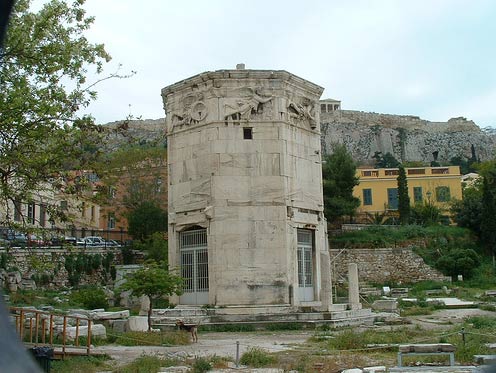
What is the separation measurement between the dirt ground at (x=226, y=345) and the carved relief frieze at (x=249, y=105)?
7.43 meters

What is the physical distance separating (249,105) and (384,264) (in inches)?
917

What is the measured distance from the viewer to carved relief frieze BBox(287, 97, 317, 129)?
854 inches

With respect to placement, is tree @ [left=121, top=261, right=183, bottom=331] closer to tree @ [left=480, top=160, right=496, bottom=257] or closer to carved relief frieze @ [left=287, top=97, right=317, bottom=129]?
carved relief frieze @ [left=287, top=97, right=317, bottom=129]

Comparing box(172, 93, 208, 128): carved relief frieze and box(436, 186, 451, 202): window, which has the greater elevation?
box(436, 186, 451, 202): window

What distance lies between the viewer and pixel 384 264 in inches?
1608

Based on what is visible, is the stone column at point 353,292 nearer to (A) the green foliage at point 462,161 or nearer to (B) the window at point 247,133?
(B) the window at point 247,133

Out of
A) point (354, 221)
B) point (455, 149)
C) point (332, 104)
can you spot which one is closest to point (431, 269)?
point (354, 221)

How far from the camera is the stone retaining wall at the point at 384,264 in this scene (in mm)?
40188

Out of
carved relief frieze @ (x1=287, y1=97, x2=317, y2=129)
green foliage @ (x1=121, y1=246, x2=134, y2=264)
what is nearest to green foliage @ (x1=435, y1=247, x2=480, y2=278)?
carved relief frieze @ (x1=287, y1=97, x2=317, y2=129)

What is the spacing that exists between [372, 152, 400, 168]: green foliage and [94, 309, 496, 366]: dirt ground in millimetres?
82195

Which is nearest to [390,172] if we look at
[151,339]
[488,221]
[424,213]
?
[424,213]

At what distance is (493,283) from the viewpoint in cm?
3575

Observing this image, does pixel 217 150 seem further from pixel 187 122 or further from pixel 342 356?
pixel 342 356

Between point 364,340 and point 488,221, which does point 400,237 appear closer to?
point 488,221
